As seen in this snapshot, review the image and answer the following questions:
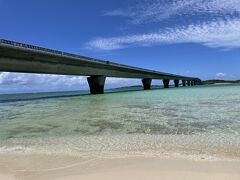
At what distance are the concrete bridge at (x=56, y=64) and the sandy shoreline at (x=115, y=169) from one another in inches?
1454

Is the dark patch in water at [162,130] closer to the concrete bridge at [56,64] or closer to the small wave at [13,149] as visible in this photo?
the small wave at [13,149]

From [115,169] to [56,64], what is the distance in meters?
52.0

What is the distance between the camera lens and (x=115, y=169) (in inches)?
232

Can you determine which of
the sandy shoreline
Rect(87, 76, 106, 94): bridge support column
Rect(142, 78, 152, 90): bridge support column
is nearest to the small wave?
the sandy shoreline

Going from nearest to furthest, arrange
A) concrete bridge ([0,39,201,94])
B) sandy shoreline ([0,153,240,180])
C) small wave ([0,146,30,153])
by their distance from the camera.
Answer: sandy shoreline ([0,153,240,180]), small wave ([0,146,30,153]), concrete bridge ([0,39,201,94])

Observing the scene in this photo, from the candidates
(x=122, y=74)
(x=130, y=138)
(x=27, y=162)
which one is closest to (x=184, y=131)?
(x=130, y=138)

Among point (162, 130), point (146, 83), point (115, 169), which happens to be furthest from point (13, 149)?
point (146, 83)

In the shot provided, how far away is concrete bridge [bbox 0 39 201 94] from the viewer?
43469 mm

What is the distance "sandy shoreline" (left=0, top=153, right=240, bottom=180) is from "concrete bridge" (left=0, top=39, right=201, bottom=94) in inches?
1454

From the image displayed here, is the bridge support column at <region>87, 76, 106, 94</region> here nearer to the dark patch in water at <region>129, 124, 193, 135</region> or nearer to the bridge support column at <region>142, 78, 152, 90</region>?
the bridge support column at <region>142, 78, 152, 90</region>

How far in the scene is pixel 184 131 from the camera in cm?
1107

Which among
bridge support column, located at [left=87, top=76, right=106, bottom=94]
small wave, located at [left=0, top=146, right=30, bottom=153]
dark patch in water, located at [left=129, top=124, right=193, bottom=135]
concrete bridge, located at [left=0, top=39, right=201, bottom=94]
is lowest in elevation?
small wave, located at [left=0, top=146, right=30, bottom=153]

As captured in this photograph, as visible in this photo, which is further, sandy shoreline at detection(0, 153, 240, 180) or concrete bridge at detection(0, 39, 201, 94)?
concrete bridge at detection(0, 39, 201, 94)

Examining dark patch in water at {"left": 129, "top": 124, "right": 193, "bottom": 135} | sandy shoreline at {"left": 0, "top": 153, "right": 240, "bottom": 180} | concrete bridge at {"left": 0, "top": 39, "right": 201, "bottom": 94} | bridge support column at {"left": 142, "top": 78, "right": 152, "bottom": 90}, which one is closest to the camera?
sandy shoreline at {"left": 0, "top": 153, "right": 240, "bottom": 180}
